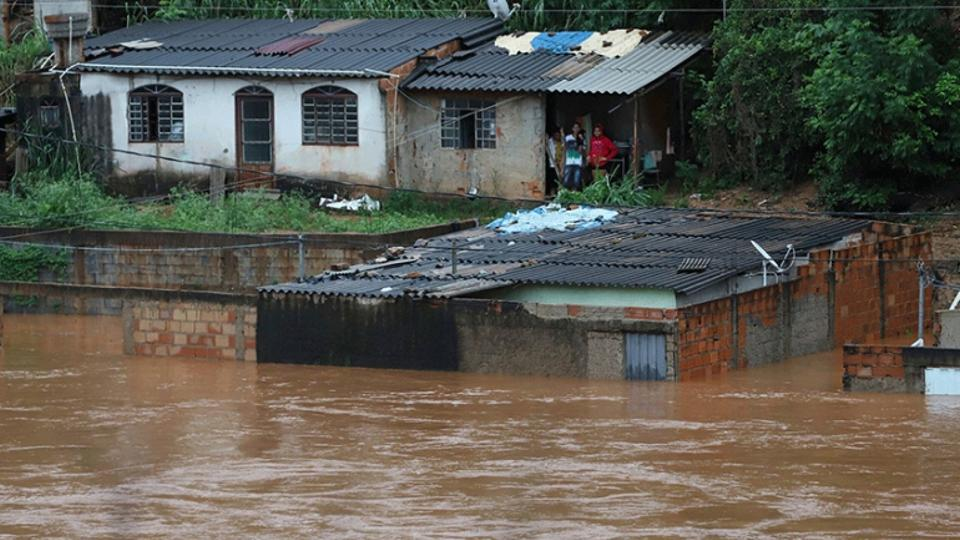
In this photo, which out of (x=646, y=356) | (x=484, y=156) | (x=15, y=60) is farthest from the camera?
(x=15, y=60)

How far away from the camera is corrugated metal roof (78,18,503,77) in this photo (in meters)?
34.2

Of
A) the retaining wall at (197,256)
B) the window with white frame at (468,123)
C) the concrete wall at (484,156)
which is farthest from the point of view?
the window with white frame at (468,123)

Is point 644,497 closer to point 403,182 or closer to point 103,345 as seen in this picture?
point 103,345

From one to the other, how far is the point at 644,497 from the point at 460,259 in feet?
29.3

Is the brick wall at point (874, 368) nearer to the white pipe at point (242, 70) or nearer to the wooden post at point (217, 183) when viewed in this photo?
the white pipe at point (242, 70)

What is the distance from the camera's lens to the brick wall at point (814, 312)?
78.1 ft

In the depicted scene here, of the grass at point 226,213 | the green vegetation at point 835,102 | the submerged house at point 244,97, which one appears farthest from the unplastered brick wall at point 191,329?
the green vegetation at point 835,102

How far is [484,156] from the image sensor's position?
112 ft

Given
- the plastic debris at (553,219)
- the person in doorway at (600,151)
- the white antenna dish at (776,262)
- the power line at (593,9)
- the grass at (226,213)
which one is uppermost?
the power line at (593,9)

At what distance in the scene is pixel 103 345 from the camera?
27750mm

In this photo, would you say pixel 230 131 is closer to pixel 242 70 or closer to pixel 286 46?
pixel 242 70

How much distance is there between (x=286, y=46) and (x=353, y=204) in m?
3.65

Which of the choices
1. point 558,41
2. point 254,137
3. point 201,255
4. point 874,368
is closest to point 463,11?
point 558,41

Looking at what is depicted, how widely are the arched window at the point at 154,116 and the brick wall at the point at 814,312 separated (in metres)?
13.3
